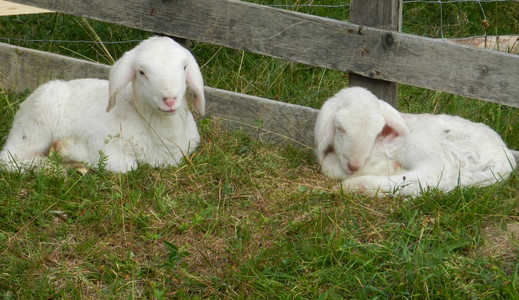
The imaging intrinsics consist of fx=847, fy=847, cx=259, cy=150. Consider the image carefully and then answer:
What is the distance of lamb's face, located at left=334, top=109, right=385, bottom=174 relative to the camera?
506 cm

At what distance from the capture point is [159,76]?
4891 mm

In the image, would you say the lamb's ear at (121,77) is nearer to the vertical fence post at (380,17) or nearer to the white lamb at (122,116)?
the white lamb at (122,116)

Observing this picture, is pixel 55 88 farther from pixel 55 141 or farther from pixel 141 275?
pixel 141 275

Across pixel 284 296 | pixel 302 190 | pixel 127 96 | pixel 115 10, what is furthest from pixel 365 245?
pixel 115 10

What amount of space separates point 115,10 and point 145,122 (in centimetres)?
126

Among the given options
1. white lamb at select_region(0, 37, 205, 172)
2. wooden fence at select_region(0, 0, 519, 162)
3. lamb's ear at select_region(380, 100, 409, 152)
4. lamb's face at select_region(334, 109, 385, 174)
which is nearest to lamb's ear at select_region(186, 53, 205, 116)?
white lamb at select_region(0, 37, 205, 172)

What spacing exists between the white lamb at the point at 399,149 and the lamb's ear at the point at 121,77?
4.05 feet

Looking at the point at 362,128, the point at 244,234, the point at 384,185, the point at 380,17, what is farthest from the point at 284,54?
the point at 244,234

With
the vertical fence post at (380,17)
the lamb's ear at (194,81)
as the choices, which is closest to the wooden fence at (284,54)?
the vertical fence post at (380,17)

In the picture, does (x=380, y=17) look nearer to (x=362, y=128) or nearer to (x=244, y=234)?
(x=362, y=128)

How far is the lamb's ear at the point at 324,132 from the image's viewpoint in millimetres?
5234

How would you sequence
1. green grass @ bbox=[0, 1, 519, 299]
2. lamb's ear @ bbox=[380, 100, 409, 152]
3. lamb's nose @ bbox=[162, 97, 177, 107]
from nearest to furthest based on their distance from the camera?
green grass @ bbox=[0, 1, 519, 299] → lamb's nose @ bbox=[162, 97, 177, 107] → lamb's ear @ bbox=[380, 100, 409, 152]

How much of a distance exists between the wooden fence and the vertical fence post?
54 mm

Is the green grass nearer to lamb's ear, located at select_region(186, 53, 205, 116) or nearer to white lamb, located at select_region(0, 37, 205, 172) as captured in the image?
white lamb, located at select_region(0, 37, 205, 172)
